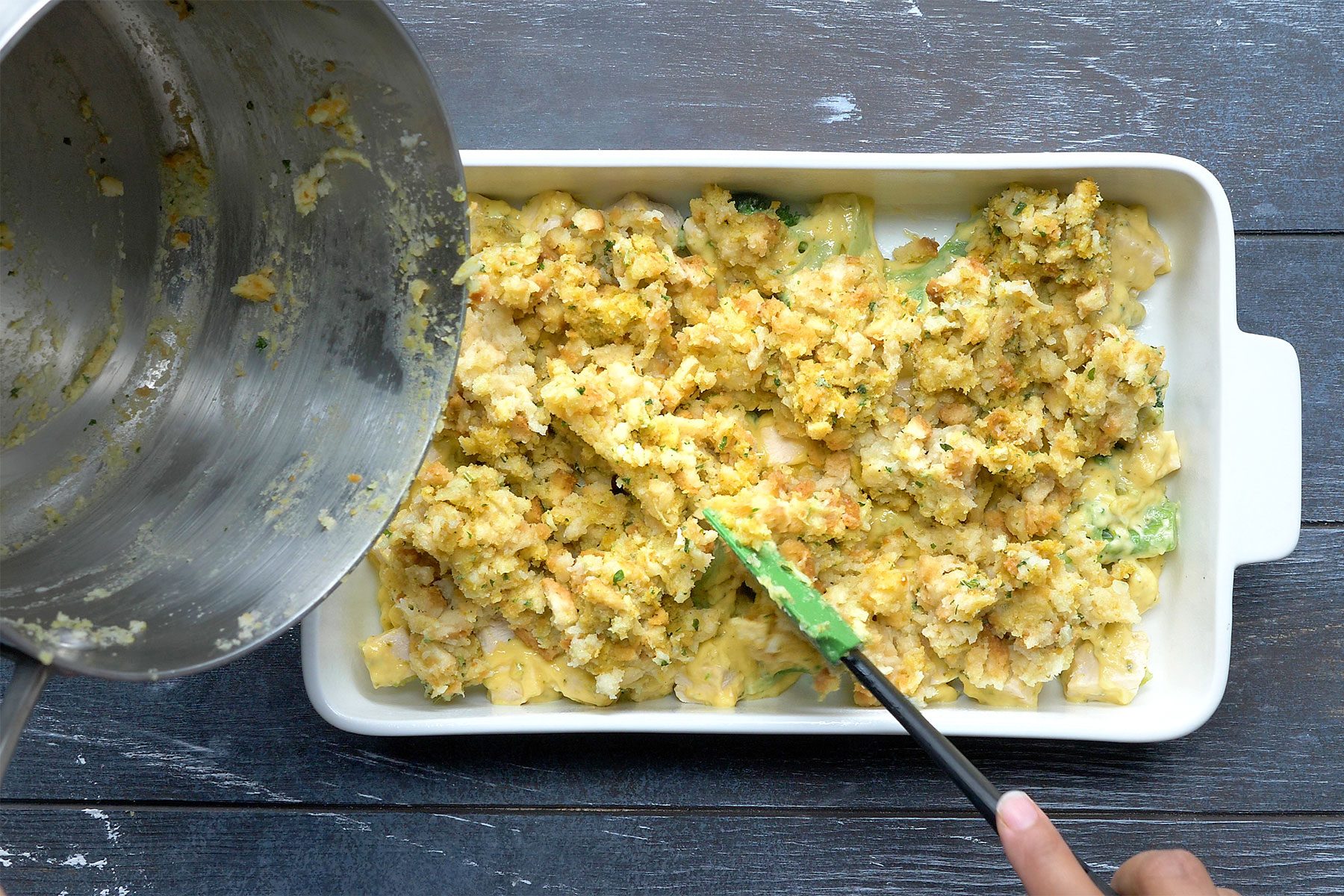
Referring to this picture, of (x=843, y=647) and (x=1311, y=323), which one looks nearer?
(x=843, y=647)

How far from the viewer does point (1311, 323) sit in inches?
78.4

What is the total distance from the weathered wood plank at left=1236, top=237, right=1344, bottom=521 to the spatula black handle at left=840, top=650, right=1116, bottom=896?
1026 millimetres

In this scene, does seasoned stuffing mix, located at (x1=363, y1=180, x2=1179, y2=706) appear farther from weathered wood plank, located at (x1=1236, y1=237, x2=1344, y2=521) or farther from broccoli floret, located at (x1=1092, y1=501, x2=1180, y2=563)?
weathered wood plank, located at (x1=1236, y1=237, x2=1344, y2=521)

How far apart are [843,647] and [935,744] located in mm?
195

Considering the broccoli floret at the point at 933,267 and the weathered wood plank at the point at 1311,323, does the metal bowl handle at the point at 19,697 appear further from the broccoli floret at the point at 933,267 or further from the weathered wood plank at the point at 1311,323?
the weathered wood plank at the point at 1311,323

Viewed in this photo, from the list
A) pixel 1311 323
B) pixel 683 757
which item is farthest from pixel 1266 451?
pixel 683 757

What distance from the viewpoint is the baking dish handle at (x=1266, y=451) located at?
1.74 metres

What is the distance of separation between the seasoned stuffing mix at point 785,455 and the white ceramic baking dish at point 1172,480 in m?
0.04

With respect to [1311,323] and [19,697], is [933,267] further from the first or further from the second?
[19,697]

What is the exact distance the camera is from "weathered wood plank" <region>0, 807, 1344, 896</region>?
1946 millimetres

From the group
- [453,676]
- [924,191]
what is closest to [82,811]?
[453,676]

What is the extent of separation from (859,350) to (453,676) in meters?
0.92

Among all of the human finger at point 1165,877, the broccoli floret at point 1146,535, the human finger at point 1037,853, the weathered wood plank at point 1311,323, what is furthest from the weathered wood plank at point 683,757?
the human finger at point 1037,853

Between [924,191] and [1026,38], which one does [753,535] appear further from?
[1026,38]
